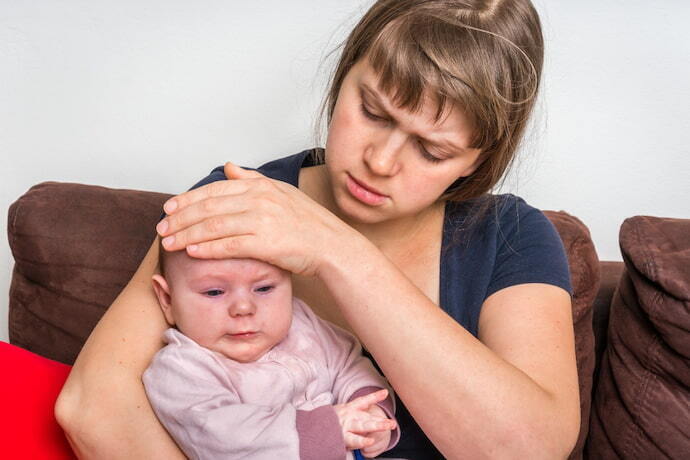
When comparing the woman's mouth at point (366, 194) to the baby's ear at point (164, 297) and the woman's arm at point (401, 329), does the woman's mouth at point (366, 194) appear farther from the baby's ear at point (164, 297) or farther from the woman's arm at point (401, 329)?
the baby's ear at point (164, 297)

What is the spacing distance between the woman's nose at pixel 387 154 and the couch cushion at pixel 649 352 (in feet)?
2.38

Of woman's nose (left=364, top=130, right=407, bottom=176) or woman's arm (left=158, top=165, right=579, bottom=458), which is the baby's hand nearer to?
woman's arm (left=158, top=165, right=579, bottom=458)

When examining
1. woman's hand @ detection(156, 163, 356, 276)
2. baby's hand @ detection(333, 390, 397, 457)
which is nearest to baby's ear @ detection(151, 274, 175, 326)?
woman's hand @ detection(156, 163, 356, 276)

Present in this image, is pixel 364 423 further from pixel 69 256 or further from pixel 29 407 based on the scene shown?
pixel 69 256

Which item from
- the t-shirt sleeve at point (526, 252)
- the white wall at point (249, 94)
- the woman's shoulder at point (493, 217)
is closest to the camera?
the t-shirt sleeve at point (526, 252)

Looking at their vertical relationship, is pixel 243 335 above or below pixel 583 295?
above

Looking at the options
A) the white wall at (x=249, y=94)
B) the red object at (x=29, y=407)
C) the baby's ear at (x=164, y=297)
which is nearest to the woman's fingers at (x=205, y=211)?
the baby's ear at (x=164, y=297)

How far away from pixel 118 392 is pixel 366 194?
60 centimetres

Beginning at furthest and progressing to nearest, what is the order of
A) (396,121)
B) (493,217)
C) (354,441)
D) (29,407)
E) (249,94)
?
(249,94), (493,217), (29,407), (396,121), (354,441)

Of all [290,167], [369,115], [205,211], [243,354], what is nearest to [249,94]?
[290,167]

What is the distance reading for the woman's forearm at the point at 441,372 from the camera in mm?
1318

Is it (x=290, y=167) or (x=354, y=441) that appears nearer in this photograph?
(x=354, y=441)

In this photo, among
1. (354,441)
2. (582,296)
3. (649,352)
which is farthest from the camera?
(582,296)

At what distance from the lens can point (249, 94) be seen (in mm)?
2285
